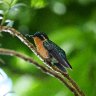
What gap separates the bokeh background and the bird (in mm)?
23

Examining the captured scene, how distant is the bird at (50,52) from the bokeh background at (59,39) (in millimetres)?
23

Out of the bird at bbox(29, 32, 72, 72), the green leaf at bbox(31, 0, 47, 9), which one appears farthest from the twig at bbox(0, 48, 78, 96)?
the green leaf at bbox(31, 0, 47, 9)

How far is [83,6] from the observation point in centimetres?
164

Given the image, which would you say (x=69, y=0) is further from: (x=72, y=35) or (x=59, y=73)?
(x=59, y=73)

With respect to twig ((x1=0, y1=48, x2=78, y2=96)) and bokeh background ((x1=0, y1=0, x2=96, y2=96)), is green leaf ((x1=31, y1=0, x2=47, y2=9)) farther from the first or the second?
twig ((x1=0, y1=48, x2=78, y2=96))

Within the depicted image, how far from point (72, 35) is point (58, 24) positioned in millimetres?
326

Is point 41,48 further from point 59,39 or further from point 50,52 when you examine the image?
point 59,39

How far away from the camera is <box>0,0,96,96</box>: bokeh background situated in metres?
1.12

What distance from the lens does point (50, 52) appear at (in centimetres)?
71

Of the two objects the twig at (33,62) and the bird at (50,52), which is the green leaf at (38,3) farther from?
the twig at (33,62)

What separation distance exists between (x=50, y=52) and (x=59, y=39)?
21.3 inches

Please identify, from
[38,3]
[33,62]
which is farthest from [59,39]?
[33,62]

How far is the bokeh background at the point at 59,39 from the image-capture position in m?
1.12

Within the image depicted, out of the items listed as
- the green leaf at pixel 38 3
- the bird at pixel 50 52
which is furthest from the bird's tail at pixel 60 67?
the green leaf at pixel 38 3
